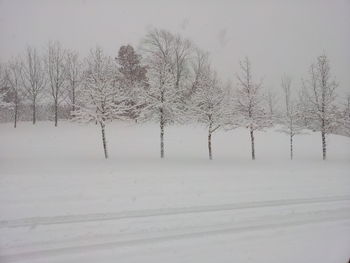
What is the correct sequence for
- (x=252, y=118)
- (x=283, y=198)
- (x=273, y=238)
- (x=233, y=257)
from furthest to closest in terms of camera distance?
(x=252, y=118), (x=283, y=198), (x=273, y=238), (x=233, y=257)

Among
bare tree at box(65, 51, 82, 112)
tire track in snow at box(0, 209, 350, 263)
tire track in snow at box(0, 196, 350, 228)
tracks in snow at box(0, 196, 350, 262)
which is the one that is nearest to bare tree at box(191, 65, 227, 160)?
tire track in snow at box(0, 196, 350, 228)

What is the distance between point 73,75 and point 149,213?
2613 centimetres

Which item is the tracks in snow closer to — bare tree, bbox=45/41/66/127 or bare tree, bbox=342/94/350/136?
bare tree, bbox=342/94/350/136

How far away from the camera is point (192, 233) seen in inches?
299

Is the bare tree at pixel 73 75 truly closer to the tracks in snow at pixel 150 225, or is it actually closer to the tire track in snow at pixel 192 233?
the tracks in snow at pixel 150 225

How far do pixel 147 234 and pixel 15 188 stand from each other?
652 cm

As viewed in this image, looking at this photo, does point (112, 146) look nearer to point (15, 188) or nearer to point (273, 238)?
point (15, 188)

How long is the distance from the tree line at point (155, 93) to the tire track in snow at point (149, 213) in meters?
9.79

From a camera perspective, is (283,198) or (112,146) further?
(112,146)

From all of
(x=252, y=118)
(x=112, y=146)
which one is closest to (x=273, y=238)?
(x=252, y=118)

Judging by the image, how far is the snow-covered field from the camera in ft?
21.8

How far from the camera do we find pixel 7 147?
20.6m

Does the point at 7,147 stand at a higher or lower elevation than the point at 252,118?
lower

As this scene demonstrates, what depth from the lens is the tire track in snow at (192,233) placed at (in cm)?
632
